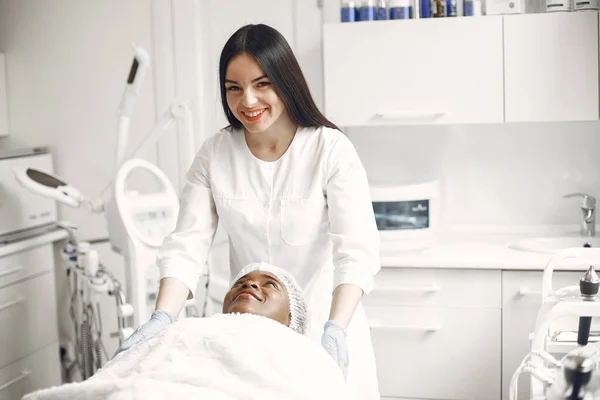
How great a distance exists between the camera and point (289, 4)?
10.7 ft

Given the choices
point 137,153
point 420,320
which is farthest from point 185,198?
point 420,320

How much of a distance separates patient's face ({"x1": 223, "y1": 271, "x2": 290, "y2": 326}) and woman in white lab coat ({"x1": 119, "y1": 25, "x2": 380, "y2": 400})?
4.9 inches

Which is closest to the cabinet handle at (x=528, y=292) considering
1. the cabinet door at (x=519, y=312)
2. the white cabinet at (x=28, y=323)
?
the cabinet door at (x=519, y=312)

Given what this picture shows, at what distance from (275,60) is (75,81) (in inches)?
75.6

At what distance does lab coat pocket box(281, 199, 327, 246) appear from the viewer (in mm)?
1958

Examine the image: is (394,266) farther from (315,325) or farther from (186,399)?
(186,399)

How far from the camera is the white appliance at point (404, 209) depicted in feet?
9.89

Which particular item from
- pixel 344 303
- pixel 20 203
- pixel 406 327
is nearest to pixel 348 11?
pixel 406 327

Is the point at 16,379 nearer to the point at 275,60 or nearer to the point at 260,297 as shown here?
the point at 260,297

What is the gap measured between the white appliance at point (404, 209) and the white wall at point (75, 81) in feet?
3.38

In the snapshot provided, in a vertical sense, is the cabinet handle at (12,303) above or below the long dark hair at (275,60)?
below

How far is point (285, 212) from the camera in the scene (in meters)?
1.97

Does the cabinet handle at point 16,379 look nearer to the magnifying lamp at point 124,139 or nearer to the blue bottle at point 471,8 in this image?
the magnifying lamp at point 124,139

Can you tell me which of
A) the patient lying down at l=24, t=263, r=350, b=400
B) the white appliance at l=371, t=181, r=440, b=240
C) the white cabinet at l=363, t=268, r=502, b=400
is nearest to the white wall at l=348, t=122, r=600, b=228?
the white appliance at l=371, t=181, r=440, b=240
